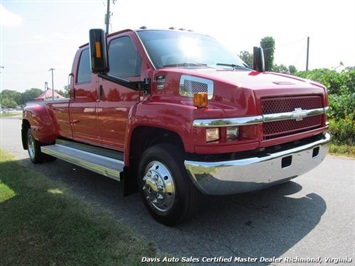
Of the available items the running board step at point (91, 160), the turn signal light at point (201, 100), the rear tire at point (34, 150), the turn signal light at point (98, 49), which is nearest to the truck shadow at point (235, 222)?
the running board step at point (91, 160)

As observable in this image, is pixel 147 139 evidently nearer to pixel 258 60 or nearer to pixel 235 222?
pixel 235 222

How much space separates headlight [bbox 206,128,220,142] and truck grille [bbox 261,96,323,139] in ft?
1.67

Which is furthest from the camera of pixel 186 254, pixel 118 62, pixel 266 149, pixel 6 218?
pixel 118 62

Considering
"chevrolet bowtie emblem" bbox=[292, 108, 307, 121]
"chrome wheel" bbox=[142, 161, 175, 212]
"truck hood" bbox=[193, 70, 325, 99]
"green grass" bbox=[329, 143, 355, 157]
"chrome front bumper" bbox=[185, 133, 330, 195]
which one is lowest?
"green grass" bbox=[329, 143, 355, 157]

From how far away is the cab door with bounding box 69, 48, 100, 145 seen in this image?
4.83m

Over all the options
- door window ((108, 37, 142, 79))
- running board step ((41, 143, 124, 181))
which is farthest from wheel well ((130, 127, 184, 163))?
door window ((108, 37, 142, 79))

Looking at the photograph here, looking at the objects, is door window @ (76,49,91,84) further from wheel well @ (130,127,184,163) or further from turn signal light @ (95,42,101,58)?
wheel well @ (130,127,184,163)

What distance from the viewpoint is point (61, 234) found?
130 inches

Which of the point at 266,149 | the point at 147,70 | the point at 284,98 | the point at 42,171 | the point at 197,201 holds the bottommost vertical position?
the point at 42,171

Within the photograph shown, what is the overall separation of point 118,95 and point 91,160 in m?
0.97

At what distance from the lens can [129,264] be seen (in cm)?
276

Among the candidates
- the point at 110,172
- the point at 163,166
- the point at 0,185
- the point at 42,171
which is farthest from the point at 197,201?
the point at 42,171

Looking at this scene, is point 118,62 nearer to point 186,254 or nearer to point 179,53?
point 179,53

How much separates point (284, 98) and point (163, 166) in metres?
1.41
